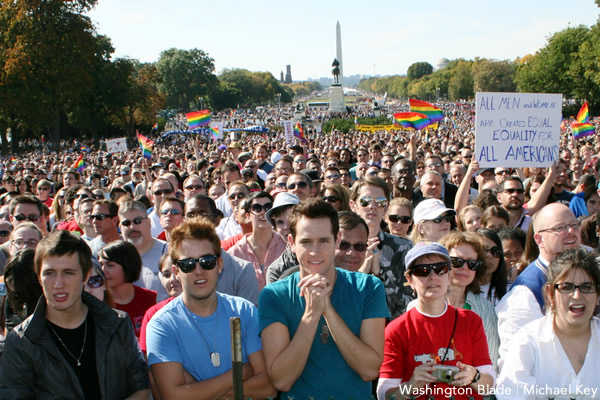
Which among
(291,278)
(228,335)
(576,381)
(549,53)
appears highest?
(549,53)

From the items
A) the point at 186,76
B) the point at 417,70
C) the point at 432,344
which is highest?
the point at 417,70

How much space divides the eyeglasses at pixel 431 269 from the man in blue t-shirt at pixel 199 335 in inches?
35.6

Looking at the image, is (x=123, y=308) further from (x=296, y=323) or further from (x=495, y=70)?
(x=495, y=70)

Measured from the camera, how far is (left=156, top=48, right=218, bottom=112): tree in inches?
4193

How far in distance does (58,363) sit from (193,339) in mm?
657

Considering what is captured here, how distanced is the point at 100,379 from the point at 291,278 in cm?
107

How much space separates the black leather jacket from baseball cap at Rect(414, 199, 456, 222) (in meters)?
2.51

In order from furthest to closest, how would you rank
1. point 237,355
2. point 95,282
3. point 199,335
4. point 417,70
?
point 417,70, point 95,282, point 199,335, point 237,355

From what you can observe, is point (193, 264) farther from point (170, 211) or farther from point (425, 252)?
point (170, 211)

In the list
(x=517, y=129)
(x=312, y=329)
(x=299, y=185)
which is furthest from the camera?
(x=517, y=129)

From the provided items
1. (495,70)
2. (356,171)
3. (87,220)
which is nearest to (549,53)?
(495,70)

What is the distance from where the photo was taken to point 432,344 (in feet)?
9.89

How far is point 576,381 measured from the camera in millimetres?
2900

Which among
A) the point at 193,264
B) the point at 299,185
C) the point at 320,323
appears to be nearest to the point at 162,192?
the point at 299,185
